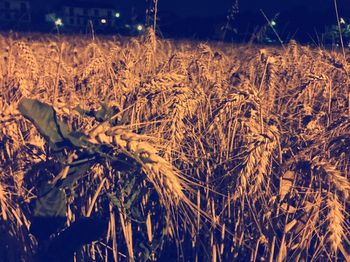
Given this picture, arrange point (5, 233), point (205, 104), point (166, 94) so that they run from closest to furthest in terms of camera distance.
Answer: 1. point (5, 233)
2. point (166, 94)
3. point (205, 104)

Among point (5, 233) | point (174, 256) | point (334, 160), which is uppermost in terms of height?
point (334, 160)

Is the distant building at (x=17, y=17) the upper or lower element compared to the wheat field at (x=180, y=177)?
upper

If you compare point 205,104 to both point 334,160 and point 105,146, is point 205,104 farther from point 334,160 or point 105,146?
point 105,146

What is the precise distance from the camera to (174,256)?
1.35m

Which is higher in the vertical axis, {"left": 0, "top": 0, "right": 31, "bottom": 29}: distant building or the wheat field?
{"left": 0, "top": 0, "right": 31, "bottom": 29}: distant building

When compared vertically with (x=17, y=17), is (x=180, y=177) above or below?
below

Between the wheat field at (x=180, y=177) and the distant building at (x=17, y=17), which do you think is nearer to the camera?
the wheat field at (x=180, y=177)

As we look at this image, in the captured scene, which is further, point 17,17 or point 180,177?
point 17,17

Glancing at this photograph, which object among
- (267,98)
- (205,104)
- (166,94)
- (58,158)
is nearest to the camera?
(58,158)

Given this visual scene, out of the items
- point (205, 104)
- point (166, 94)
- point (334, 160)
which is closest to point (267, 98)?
point (205, 104)

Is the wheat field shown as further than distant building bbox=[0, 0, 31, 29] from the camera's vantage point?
No

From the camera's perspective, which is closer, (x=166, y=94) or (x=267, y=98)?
(x=166, y=94)

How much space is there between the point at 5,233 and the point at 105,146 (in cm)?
48

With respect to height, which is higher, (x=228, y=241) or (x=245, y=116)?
(x=245, y=116)
